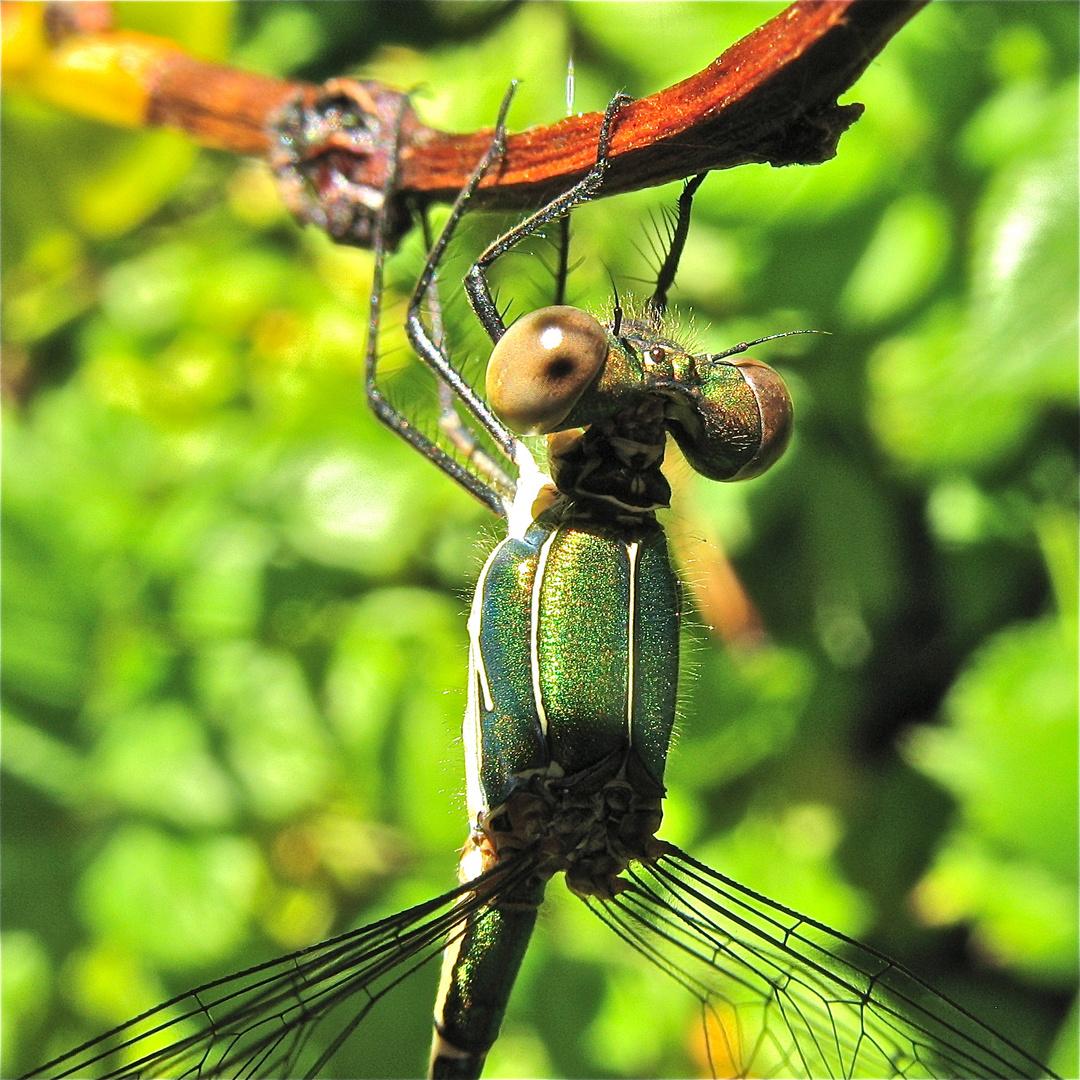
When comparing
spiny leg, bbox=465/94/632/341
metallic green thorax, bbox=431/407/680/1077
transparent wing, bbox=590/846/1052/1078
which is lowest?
transparent wing, bbox=590/846/1052/1078

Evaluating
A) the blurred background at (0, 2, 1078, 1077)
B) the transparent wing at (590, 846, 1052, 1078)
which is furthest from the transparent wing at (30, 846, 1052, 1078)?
the blurred background at (0, 2, 1078, 1077)

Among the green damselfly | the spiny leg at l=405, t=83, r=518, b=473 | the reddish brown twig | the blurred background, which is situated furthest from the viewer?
the blurred background

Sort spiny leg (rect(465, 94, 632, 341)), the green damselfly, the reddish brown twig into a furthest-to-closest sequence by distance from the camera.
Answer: the green damselfly < spiny leg (rect(465, 94, 632, 341)) < the reddish brown twig

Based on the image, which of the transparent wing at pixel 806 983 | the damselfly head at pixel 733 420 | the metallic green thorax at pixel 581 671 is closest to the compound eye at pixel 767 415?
the damselfly head at pixel 733 420

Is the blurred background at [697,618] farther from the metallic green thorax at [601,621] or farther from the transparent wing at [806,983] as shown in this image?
the metallic green thorax at [601,621]

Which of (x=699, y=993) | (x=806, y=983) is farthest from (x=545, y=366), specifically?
(x=699, y=993)

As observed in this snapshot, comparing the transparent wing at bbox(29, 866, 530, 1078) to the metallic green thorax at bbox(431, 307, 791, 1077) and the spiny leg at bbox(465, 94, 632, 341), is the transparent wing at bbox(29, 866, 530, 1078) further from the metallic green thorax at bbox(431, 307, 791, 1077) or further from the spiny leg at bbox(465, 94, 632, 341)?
the spiny leg at bbox(465, 94, 632, 341)

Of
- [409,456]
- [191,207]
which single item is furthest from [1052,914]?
[191,207]

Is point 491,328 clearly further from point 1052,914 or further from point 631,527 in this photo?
point 1052,914

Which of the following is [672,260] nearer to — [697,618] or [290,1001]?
[697,618]
